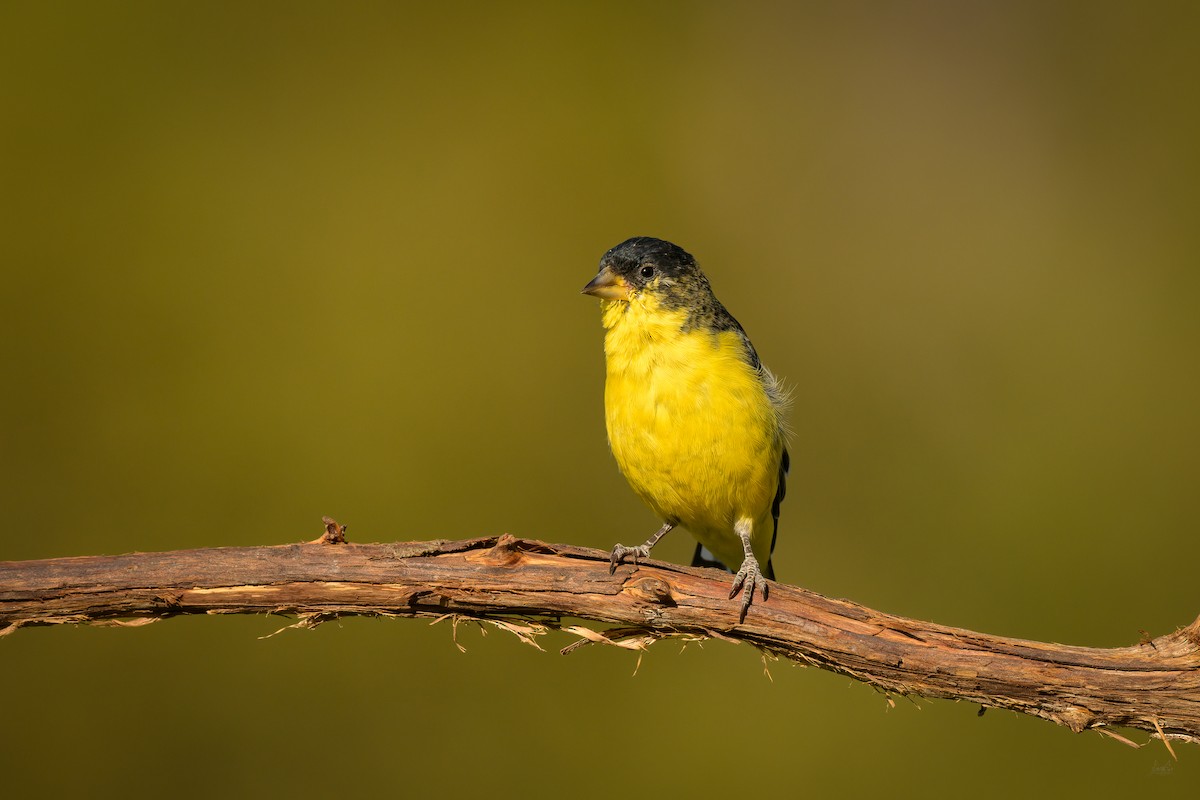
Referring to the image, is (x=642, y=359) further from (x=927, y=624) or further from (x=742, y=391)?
(x=927, y=624)

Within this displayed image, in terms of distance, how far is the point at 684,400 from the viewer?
398 centimetres

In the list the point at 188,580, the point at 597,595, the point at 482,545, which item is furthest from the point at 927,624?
the point at 188,580

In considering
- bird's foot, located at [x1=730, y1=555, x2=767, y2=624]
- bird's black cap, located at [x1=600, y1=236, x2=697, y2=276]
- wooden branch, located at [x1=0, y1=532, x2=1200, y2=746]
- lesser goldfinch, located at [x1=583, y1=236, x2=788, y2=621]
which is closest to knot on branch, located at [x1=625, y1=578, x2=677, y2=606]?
wooden branch, located at [x1=0, y1=532, x2=1200, y2=746]

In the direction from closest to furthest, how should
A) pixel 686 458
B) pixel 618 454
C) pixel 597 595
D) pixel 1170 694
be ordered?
pixel 1170 694, pixel 597 595, pixel 686 458, pixel 618 454

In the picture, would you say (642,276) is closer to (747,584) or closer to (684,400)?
(684,400)

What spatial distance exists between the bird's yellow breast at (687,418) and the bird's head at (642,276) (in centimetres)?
5

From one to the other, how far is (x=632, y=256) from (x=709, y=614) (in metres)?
1.66

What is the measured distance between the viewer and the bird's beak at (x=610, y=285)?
4.26 m

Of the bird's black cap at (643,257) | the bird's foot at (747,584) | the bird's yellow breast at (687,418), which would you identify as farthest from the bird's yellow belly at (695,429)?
the bird's foot at (747,584)

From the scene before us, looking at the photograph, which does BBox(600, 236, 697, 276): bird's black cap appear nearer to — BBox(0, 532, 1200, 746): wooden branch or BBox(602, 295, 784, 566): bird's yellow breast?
BBox(602, 295, 784, 566): bird's yellow breast

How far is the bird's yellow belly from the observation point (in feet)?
13.1

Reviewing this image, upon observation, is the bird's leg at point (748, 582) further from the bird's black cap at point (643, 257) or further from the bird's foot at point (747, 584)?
the bird's black cap at point (643, 257)

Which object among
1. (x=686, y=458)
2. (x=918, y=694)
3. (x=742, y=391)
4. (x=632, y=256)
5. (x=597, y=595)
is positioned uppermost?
(x=632, y=256)

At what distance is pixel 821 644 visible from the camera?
10.9 ft
